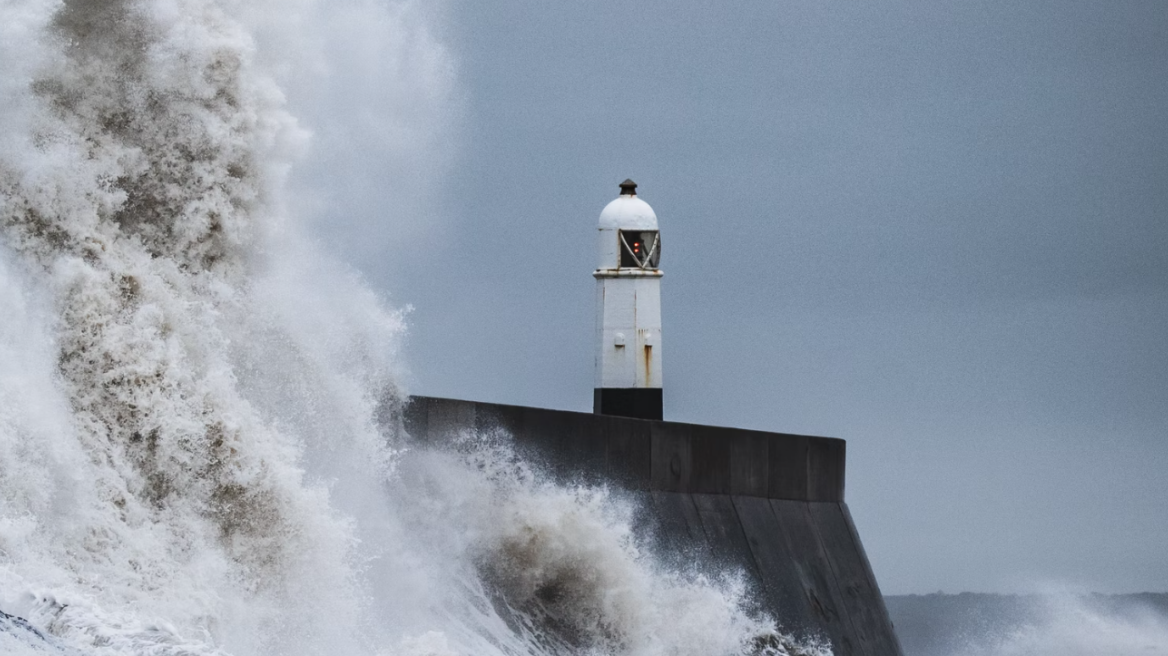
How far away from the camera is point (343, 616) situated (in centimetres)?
798

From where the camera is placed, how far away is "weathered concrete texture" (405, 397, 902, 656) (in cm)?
1042

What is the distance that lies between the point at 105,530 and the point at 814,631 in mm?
6528

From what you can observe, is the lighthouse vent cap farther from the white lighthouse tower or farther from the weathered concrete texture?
the weathered concrete texture

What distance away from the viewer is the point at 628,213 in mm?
15141

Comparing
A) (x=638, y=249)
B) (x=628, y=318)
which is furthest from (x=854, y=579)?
(x=638, y=249)

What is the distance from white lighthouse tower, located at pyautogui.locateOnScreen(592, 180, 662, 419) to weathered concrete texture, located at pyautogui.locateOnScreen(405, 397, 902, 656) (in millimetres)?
1394

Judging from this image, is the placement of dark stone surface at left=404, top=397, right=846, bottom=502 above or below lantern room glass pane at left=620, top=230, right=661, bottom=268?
below

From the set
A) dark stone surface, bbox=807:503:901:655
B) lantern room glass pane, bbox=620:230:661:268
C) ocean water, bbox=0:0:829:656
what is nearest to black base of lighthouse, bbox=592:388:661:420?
lantern room glass pane, bbox=620:230:661:268

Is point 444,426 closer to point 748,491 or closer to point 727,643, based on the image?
point 727,643

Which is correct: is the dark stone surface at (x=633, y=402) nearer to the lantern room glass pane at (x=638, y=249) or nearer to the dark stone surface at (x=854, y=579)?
the lantern room glass pane at (x=638, y=249)

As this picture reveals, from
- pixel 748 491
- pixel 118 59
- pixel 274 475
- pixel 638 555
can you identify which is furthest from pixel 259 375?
pixel 748 491

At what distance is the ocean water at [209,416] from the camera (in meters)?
7.05

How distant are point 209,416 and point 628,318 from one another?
7203 millimetres

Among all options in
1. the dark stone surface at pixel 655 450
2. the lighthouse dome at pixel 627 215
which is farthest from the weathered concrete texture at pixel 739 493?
the lighthouse dome at pixel 627 215
